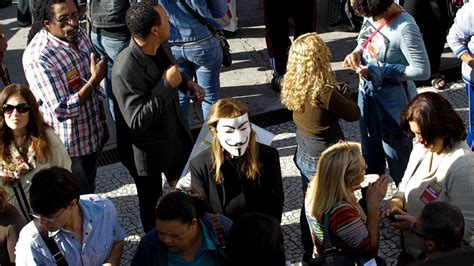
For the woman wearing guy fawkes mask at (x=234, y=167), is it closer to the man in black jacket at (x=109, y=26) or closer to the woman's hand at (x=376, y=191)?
the woman's hand at (x=376, y=191)

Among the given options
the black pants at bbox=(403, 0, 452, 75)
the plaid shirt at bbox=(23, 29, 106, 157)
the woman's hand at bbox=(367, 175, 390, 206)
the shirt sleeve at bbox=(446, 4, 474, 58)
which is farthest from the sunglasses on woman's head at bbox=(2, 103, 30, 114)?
the black pants at bbox=(403, 0, 452, 75)

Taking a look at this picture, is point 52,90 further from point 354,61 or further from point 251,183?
point 354,61

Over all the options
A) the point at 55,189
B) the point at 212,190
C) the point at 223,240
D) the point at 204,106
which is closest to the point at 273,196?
the point at 212,190

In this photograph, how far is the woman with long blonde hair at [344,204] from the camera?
320 centimetres

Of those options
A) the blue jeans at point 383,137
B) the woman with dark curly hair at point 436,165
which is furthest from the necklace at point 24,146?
the blue jeans at point 383,137

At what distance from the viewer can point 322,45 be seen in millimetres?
3977

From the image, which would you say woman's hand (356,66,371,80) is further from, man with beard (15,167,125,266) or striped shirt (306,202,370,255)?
man with beard (15,167,125,266)

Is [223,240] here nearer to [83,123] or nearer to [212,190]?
[212,190]

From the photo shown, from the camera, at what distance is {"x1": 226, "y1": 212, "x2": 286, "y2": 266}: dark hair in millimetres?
2889

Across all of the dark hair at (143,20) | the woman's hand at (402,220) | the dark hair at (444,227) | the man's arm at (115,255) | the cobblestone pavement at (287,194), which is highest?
the dark hair at (143,20)

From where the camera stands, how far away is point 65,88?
13.6 ft

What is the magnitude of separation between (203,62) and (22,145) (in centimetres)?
186

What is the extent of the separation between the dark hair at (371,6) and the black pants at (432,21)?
222 centimetres

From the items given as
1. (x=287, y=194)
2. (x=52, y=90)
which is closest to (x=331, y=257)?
(x=52, y=90)
